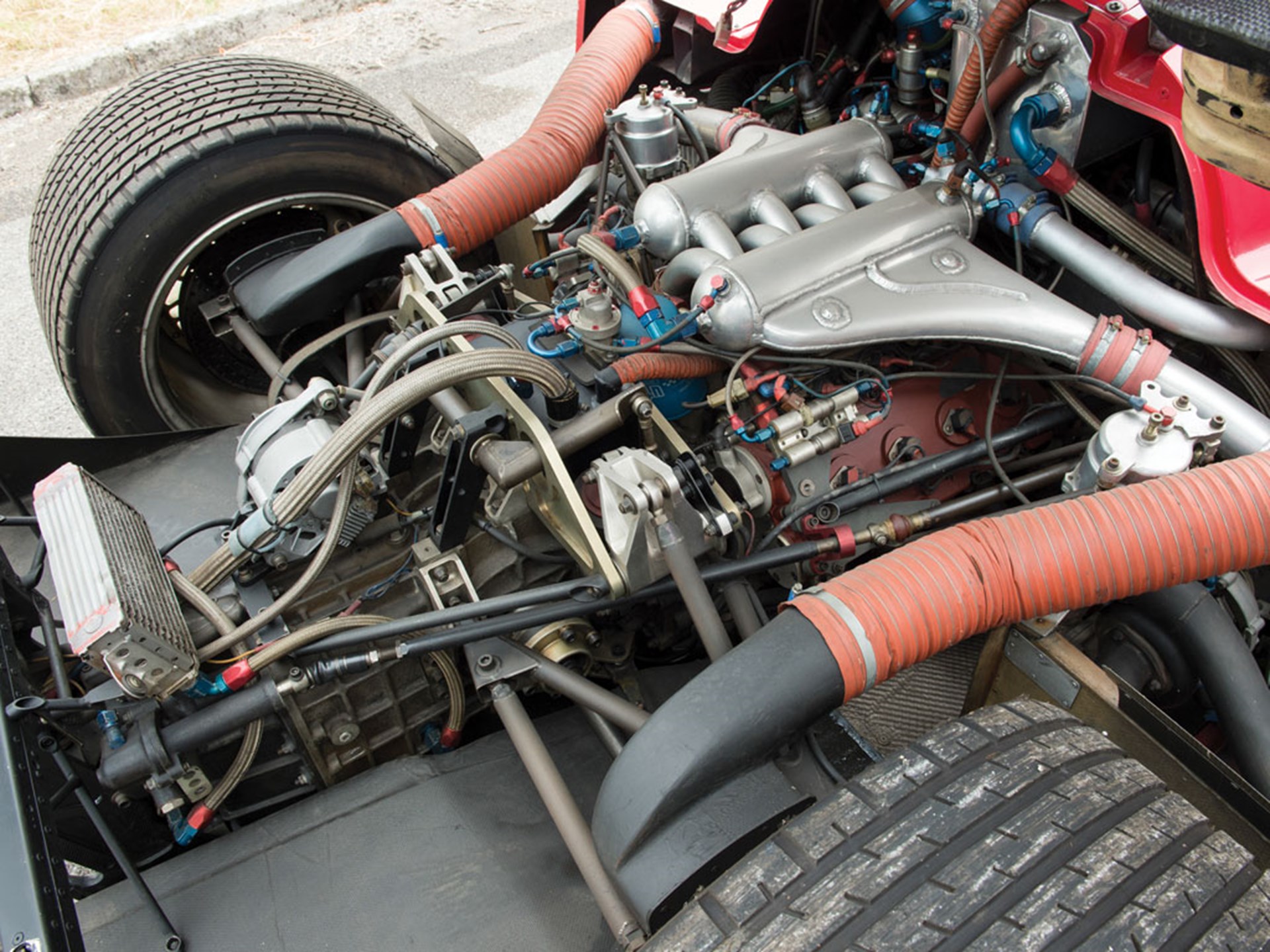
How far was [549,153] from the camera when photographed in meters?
2.16

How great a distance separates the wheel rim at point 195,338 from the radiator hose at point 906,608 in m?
1.53

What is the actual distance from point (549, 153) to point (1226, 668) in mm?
1667

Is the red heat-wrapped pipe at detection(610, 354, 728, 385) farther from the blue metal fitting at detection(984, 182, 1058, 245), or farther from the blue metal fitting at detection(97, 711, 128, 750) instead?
the blue metal fitting at detection(97, 711, 128, 750)

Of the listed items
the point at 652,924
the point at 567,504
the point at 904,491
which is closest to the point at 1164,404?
the point at 904,491

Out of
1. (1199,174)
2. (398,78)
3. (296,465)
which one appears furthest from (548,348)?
(398,78)

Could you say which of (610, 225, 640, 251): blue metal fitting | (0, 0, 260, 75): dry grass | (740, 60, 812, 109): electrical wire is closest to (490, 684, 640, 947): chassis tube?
(610, 225, 640, 251): blue metal fitting

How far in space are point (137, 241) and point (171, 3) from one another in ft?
14.8

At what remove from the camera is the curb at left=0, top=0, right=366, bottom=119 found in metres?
5.00

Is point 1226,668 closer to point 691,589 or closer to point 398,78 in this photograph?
point 691,589

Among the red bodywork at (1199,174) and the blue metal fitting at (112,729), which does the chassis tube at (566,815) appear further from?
the red bodywork at (1199,174)

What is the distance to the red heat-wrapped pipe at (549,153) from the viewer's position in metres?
2.04

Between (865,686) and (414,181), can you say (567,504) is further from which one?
(414,181)

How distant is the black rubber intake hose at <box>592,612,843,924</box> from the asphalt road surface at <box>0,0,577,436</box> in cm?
287

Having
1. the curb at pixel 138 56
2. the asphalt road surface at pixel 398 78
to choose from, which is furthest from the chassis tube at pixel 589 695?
the curb at pixel 138 56
